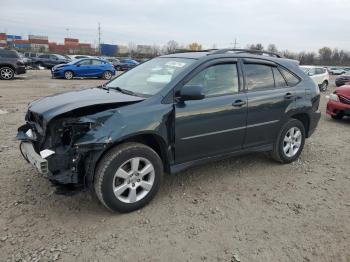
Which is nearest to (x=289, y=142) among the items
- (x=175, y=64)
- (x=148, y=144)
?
(x=175, y=64)

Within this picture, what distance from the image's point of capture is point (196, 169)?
4.89 metres

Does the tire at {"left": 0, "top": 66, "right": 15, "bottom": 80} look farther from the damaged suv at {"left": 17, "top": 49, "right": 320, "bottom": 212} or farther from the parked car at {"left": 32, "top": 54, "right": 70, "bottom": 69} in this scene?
the damaged suv at {"left": 17, "top": 49, "right": 320, "bottom": 212}

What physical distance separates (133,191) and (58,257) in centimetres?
100

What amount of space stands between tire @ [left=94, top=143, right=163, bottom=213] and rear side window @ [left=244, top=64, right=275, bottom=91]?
1814mm

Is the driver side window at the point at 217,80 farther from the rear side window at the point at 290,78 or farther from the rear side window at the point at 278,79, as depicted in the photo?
the rear side window at the point at 290,78

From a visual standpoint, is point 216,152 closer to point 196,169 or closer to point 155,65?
point 196,169

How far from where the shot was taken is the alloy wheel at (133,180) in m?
3.47

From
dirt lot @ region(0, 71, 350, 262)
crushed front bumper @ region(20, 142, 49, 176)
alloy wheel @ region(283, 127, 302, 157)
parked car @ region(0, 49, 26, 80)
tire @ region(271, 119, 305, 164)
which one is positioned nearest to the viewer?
dirt lot @ region(0, 71, 350, 262)

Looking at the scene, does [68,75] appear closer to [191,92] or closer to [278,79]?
[278,79]

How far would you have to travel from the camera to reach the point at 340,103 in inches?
344

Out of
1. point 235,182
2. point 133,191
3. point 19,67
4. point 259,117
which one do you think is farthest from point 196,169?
point 19,67

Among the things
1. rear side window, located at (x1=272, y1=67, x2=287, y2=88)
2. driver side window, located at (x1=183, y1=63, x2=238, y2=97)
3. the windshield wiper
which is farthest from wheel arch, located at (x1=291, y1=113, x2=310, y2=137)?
the windshield wiper

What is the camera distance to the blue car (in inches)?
798

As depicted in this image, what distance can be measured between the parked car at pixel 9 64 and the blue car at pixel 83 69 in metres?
2.52
